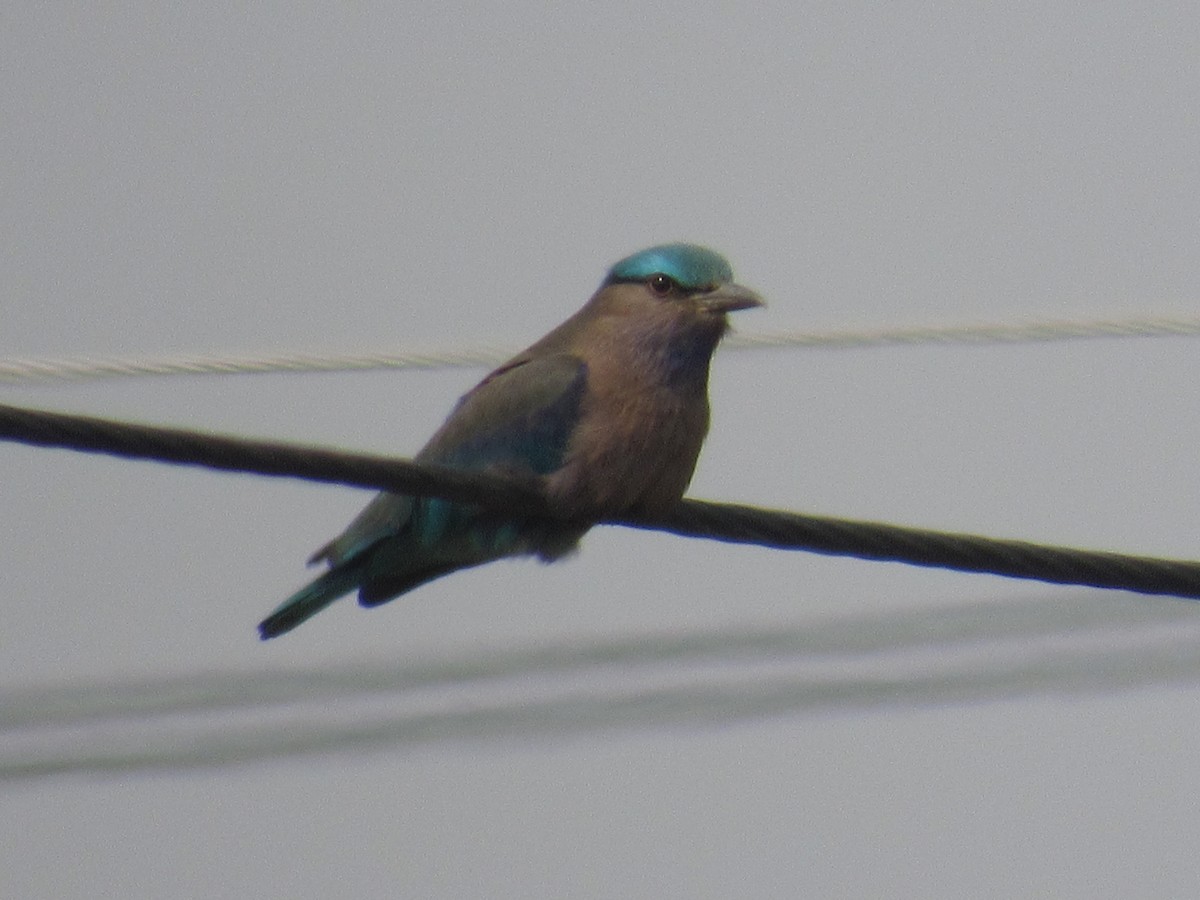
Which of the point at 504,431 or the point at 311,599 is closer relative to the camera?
the point at 504,431

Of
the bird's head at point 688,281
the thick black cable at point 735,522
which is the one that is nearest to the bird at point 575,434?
the bird's head at point 688,281

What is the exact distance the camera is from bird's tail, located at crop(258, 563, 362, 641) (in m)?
4.39

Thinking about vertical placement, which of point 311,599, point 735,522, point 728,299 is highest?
point 728,299

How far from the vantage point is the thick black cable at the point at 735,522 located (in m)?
2.79

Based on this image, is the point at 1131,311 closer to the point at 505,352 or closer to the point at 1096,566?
the point at 505,352

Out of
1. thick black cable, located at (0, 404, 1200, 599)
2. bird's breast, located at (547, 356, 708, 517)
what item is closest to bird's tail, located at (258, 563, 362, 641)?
bird's breast, located at (547, 356, 708, 517)

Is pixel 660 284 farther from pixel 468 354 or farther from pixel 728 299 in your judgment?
pixel 468 354

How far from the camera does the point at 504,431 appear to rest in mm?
4172

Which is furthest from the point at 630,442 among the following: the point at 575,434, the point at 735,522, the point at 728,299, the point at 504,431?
the point at 735,522

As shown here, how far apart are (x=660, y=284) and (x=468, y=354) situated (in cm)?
139

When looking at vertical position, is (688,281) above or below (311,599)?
above

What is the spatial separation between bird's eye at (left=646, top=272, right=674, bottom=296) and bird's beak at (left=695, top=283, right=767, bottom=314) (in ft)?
0.21

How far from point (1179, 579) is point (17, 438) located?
1696 mm

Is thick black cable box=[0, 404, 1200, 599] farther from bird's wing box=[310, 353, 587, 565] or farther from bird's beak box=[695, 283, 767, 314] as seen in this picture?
bird's beak box=[695, 283, 767, 314]
